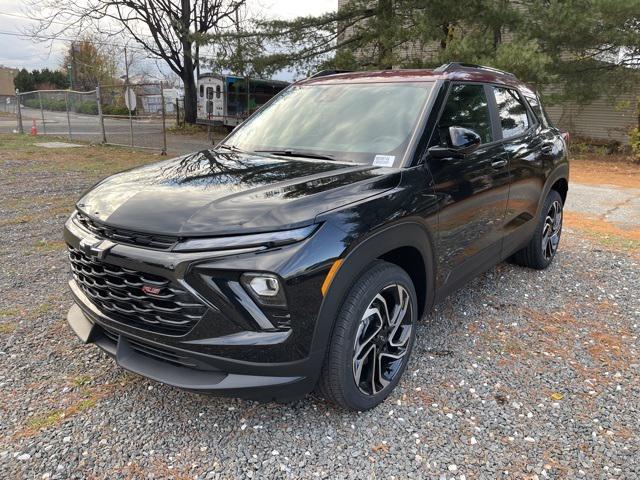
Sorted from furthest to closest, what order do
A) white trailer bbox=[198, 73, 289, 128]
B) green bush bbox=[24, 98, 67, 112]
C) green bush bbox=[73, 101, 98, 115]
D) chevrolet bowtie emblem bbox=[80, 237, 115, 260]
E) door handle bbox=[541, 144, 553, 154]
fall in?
1. white trailer bbox=[198, 73, 289, 128]
2. green bush bbox=[24, 98, 67, 112]
3. green bush bbox=[73, 101, 98, 115]
4. door handle bbox=[541, 144, 553, 154]
5. chevrolet bowtie emblem bbox=[80, 237, 115, 260]

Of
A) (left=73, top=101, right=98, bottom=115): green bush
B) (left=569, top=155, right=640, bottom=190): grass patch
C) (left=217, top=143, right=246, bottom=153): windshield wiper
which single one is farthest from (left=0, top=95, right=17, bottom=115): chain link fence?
(left=217, top=143, right=246, bottom=153): windshield wiper

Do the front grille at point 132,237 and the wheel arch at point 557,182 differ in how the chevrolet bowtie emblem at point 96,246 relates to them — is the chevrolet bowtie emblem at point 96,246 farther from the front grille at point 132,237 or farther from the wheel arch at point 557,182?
the wheel arch at point 557,182

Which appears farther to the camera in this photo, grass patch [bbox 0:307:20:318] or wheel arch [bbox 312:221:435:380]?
grass patch [bbox 0:307:20:318]

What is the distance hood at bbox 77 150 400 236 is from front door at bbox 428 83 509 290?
1.74 ft

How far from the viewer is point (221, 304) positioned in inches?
86.0

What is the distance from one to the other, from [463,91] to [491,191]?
0.75 metres

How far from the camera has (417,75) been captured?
3.53m

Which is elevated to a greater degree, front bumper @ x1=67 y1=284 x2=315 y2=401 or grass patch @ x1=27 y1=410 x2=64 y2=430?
front bumper @ x1=67 y1=284 x2=315 y2=401

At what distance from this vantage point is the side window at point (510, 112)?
4.15 m

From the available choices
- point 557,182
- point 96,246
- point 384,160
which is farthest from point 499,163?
point 96,246

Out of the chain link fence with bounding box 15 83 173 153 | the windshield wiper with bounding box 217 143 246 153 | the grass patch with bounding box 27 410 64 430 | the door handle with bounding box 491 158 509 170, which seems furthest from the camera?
the chain link fence with bounding box 15 83 173 153

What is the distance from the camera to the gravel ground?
94.3 inches

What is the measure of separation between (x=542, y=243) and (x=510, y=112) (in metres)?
1.46

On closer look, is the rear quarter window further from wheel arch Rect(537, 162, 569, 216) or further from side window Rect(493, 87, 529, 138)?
wheel arch Rect(537, 162, 569, 216)
